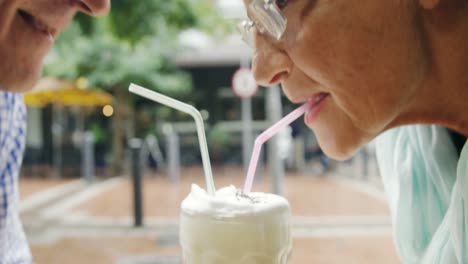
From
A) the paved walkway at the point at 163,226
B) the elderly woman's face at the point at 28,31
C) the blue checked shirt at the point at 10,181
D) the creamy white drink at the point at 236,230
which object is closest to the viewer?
the creamy white drink at the point at 236,230

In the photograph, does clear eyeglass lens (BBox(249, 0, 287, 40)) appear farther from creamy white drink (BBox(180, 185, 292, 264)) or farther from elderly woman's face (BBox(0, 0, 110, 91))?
elderly woman's face (BBox(0, 0, 110, 91))

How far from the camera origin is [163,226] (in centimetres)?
475

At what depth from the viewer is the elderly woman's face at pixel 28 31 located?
42.2 inches

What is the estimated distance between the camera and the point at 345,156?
91 centimetres

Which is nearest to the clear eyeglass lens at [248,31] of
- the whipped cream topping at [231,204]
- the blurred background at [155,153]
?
the whipped cream topping at [231,204]

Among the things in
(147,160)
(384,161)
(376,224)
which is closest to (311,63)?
(384,161)

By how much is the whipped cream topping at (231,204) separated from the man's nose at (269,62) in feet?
0.74

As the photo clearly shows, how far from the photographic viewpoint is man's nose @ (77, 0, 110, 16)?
1104mm

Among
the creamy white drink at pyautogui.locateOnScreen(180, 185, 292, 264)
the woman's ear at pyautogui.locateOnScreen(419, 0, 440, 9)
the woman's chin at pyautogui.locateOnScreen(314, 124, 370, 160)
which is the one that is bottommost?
the creamy white drink at pyautogui.locateOnScreen(180, 185, 292, 264)

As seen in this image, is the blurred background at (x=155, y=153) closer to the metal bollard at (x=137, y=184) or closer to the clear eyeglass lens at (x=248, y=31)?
the metal bollard at (x=137, y=184)

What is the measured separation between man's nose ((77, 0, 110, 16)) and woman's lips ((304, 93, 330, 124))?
1.88ft

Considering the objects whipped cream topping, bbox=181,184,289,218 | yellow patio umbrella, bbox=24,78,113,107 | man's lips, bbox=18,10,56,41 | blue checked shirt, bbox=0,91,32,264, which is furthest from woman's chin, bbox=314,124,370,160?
yellow patio umbrella, bbox=24,78,113,107

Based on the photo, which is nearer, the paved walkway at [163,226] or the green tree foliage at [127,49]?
the paved walkway at [163,226]

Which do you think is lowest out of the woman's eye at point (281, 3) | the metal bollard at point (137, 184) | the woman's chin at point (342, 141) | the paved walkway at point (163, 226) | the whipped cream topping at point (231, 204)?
the paved walkway at point (163, 226)
